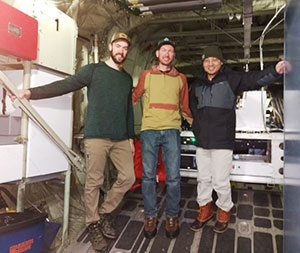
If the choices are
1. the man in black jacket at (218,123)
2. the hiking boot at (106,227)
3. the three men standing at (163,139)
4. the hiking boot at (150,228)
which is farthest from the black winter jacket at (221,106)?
the hiking boot at (106,227)

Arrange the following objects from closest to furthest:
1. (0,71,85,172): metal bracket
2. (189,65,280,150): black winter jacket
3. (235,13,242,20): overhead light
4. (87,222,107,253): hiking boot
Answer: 1. (0,71,85,172): metal bracket
2. (87,222,107,253): hiking boot
3. (189,65,280,150): black winter jacket
4. (235,13,242,20): overhead light

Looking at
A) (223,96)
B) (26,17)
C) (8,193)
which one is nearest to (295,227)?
(223,96)

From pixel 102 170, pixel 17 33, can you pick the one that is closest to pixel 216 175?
pixel 102 170

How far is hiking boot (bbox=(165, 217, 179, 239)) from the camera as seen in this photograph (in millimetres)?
2291

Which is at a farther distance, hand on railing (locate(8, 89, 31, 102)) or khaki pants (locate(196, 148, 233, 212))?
khaki pants (locate(196, 148, 233, 212))

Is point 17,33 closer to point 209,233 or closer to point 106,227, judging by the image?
point 106,227

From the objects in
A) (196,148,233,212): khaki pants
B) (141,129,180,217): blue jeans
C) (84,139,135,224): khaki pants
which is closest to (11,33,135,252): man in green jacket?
(84,139,135,224): khaki pants

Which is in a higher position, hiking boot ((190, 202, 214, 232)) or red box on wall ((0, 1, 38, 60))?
red box on wall ((0, 1, 38, 60))

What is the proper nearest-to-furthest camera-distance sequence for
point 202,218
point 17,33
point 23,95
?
point 17,33, point 23,95, point 202,218

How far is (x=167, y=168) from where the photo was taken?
7.62 ft

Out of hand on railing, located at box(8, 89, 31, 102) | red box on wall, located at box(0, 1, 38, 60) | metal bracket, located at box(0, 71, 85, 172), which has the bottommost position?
metal bracket, located at box(0, 71, 85, 172)

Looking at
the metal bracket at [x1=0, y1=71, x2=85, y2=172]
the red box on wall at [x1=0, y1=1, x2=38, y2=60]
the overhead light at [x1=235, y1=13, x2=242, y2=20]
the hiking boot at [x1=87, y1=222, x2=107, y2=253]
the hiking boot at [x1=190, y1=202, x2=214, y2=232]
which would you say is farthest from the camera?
the overhead light at [x1=235, y1=13, x2=242, y2=20]

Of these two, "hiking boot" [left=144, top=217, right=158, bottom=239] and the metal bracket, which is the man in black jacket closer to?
"hiking boot" [left=144, top=217, right=158, bottom=239]

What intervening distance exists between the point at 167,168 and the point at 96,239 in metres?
0.90
